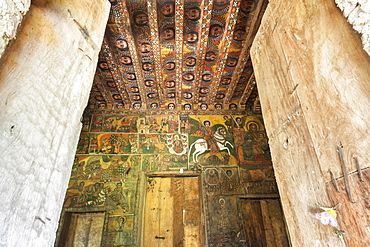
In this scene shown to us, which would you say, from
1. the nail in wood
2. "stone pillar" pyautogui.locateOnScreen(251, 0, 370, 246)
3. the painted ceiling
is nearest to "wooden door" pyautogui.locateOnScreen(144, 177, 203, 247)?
the painted ceiling

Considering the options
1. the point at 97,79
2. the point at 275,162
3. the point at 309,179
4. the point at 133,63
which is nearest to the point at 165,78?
the point at 133,63

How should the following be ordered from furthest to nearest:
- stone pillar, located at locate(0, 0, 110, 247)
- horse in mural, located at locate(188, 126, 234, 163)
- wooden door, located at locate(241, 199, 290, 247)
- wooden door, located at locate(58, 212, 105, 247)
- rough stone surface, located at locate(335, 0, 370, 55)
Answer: horse in mural, located at locate(188, 126, 234, 163), wooden door, located at locate(241, 199, 290, 247), wooden door, located at locate(58, 212, 105, 247), rough stone surface, located at locate(335, 0, 370, 55), stone pillar, located at locate(0, 0, 110, 247)

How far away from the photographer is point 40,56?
0.89 meters

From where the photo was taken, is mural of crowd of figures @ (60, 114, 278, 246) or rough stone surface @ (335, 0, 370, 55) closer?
rough stone surface @ (335, 0, 370, 55)

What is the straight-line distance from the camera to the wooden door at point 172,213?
526 cm

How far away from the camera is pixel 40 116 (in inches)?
32.2

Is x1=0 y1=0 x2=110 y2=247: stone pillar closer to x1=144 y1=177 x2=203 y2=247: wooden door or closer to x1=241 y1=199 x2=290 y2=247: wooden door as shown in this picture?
x1=144 y1=177 x2=203 y2=247: wooden door

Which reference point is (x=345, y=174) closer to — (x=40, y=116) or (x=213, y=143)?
(x=40, y=116)

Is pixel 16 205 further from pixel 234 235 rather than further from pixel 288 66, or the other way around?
pixel 234 235

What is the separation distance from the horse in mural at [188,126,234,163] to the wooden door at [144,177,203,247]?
797 millimetres

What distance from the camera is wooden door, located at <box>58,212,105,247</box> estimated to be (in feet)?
16.8

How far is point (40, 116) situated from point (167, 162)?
5295mm

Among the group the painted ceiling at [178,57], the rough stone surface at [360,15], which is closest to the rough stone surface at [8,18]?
the rough stone surface at [360,15]

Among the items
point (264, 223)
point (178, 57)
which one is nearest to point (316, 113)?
point (178, 57)
